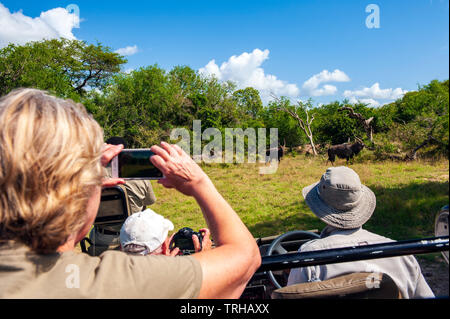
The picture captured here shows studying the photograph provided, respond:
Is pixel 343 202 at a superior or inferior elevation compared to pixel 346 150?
inferior

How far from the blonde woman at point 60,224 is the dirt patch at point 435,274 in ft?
10.3

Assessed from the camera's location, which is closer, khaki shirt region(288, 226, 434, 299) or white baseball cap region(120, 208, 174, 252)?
khaki shirt region(288, 226, 434, 299)

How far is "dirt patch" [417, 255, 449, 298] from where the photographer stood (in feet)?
9.97

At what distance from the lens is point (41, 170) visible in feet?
2.21

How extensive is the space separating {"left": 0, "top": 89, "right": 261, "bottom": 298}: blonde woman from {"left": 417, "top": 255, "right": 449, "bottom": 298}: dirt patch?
3.14 m

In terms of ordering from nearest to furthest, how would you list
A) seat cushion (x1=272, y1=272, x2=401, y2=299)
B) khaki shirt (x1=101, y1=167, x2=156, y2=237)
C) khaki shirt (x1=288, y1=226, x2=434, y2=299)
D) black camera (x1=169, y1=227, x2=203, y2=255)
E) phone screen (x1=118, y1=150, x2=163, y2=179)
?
1. phone screen (x1=118, y1=150, x2=163, y2=179)
2. seat cushion (x1=272, y1=272, x2=401, y2=299)
3. khaki shirt (x1=288, y1=226, x2=434, y2=299)
4. black camera (x1=169, y1=227, x2=203, y2=255)
5. khaki shirt (x1=101, y1=167, x2=156, y2=237)

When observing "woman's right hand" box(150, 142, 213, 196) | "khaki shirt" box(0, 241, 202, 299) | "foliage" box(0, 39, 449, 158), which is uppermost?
"foliage" box(0, 39, 449, 158)

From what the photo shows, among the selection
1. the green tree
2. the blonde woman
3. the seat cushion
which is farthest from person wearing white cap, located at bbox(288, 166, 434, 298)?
the green tree

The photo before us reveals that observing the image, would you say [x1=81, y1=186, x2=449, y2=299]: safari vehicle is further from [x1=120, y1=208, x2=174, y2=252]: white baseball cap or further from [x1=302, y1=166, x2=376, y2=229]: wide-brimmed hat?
[x1=120, y1=208, x2=174, y2=252]: white baseball cap

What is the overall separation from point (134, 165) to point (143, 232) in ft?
3.31

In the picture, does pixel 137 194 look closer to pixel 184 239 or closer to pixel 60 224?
pixel 184 239

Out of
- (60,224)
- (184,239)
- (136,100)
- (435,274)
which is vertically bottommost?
(435,274)

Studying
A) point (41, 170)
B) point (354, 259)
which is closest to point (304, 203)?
point (354, 259)
